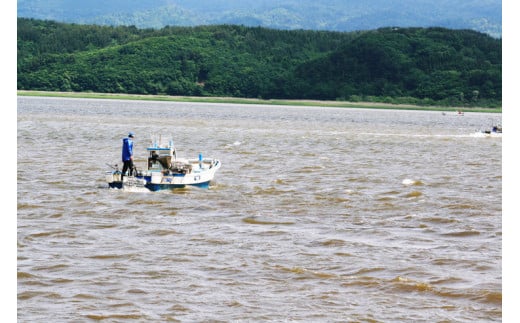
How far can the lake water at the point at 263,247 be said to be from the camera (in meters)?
13.2

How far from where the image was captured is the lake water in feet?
43.2

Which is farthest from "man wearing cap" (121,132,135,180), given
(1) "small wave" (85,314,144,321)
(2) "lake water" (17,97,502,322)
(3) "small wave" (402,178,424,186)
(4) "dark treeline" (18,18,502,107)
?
(4) "dark treeline" (18,18,502,107)

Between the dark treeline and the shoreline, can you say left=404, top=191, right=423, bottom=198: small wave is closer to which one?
the shoreline

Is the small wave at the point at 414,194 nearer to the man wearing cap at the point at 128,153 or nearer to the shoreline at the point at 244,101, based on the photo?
the man wearing cap at the point at 128,153

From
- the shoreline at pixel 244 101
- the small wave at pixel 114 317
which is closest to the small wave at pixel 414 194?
the small wave at pixel 114 317

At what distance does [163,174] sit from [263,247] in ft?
31.8

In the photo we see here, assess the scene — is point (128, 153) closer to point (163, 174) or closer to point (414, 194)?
point (163, 174)

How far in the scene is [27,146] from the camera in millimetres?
44656

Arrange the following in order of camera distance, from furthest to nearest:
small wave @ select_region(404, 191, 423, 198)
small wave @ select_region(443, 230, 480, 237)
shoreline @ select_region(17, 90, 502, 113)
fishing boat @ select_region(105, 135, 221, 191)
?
shoreline @ select_region(17, 90, 502, 113) < small wave @ select_region(404, 191, 423, 198) < fishing boat @ select_region(105, 135, 221, 191) < small wave @ select_region(443, 230, 480, 237)

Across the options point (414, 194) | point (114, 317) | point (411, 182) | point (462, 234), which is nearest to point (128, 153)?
point (414, 194)

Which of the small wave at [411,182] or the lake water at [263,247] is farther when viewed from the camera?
the small wave at [411,182]

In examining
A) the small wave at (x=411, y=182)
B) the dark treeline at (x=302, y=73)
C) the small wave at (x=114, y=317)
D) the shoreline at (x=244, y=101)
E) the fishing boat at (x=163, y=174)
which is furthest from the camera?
the dark treeline at (x=302, y=73)

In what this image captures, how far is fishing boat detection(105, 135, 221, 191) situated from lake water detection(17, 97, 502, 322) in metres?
0.35

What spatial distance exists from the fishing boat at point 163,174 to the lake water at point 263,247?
0.35 metres
